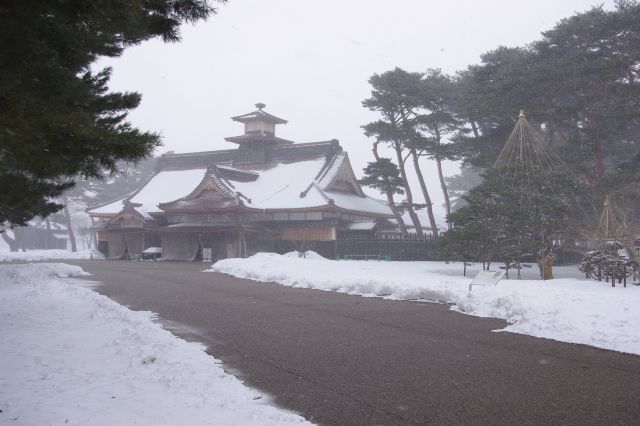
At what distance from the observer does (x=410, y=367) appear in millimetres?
5605

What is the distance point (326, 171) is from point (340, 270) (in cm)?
1494

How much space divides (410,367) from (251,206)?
23.6 meters

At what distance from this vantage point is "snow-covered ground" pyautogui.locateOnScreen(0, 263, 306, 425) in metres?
3.79

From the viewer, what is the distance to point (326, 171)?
31.8m

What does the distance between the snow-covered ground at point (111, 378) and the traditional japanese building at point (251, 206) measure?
20.5 metres

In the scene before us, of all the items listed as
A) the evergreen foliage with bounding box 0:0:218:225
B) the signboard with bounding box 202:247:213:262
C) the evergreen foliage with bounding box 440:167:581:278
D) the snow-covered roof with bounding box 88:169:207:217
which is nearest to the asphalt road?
the evergreen foliage with bounding box 0:0:218:225

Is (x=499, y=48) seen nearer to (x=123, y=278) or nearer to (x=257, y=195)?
(x=257, y=195)

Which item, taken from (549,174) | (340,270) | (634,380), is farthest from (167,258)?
(634,380)

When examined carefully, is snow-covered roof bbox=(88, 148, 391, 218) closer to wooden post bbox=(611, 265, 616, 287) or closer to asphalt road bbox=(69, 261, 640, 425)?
wooden post bbox=(611, 265, 616, 287)

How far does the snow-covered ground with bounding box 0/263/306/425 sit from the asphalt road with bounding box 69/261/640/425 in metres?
0.46

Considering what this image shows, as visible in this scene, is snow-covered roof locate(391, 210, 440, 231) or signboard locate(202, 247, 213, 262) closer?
signboard locate(202, 247, 213, 262)

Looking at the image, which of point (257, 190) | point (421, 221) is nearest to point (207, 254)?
point (257, 190)

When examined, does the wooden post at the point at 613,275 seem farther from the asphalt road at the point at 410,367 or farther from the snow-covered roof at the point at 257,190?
the snow-covered roof at the point at 257,190

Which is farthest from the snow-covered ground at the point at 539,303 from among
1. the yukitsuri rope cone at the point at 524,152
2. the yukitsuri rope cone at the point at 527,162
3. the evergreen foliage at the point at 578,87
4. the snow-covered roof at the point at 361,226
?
the snow-covered roof at the point at 361,226
